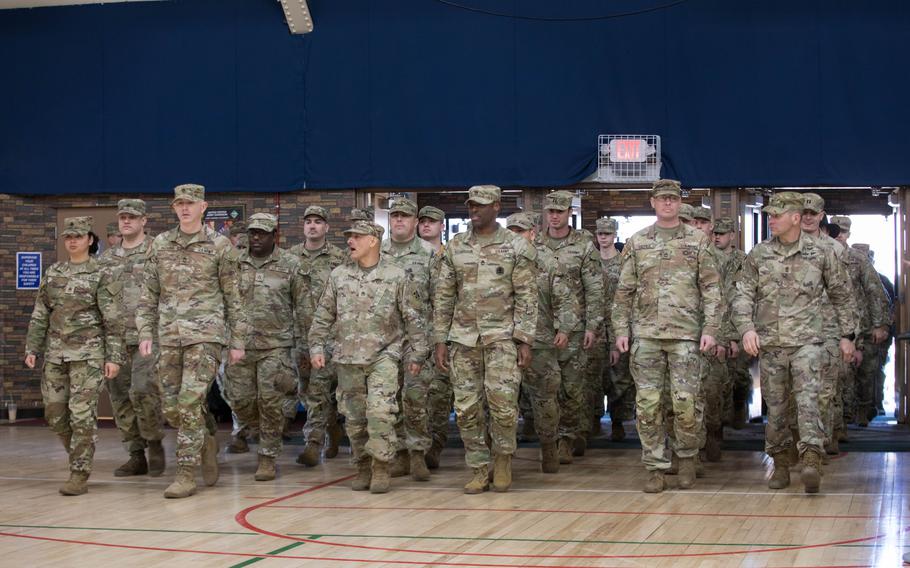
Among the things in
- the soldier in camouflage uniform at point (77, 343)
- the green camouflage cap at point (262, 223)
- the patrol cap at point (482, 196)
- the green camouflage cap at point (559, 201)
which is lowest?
the soldier in camouflage uniform at point (77, 343)

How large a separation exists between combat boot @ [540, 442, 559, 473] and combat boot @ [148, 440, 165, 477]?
2.90 meters

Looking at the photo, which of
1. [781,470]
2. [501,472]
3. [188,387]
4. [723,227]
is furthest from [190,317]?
[723,227]

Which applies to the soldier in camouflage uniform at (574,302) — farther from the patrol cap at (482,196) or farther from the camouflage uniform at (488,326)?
the patrol cap at (482,196)

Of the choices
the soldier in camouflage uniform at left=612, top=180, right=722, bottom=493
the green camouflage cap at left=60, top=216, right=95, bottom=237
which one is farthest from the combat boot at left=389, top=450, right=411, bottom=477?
the green camouflage cap at left=60, top=216, right=95, bottom=237

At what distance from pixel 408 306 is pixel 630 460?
2.72 meters

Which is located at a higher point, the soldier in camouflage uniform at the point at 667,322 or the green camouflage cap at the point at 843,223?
the green camouflage cap at the point at 843,223

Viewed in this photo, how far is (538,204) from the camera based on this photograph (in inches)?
504

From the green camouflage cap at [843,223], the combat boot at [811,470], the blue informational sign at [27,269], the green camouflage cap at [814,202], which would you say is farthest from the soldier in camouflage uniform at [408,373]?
the blue informational sign at [27,269]

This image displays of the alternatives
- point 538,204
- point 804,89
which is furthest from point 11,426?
point 804,89

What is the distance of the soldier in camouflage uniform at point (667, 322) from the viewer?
25.7 feet

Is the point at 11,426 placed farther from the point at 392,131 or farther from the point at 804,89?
the point at 804,89

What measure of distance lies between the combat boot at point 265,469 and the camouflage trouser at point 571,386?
2.32 metres

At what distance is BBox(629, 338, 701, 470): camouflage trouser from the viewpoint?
7812 millimetres

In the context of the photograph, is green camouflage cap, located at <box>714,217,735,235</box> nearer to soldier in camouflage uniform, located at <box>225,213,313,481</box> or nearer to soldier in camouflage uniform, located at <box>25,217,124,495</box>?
soldier in camouflage uniform, located at <box>225,213,313,481</box>
